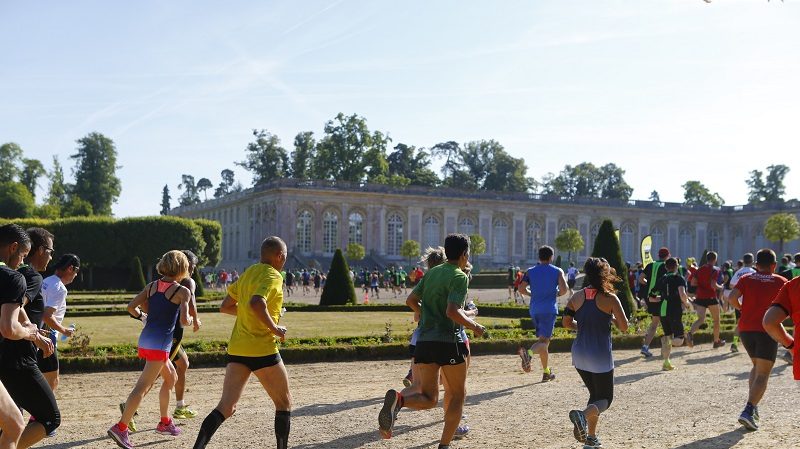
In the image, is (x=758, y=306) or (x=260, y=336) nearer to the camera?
(x=260, y=336)

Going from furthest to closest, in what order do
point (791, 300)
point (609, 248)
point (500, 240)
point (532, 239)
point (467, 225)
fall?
point (532, 239), point (500, 240), point (467, 225), point (609, 248), point (791, 300)

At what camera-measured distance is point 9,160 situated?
71875mm

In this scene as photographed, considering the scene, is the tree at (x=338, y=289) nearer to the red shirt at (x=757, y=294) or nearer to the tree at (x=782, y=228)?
the red shirt at (x=757, y=294)

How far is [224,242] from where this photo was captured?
69.3 metres

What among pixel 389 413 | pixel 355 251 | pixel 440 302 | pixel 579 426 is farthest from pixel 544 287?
pixel 355 251

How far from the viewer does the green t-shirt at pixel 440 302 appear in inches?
225

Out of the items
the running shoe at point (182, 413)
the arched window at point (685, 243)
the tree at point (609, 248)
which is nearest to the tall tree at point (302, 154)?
the arched window at point (685, 243)

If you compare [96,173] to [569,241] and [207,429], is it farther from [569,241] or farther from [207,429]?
[207,429]

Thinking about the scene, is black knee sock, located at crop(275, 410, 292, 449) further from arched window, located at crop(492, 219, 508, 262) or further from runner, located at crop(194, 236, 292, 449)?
arched window, located at crop(492, 219, 508, 262)

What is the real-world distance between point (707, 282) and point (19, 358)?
1187 centimetres

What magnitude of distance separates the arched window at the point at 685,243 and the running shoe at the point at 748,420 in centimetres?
6768

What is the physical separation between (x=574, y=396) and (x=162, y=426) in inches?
160

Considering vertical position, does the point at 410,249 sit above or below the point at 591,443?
above

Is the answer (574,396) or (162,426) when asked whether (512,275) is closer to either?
(574,396)
